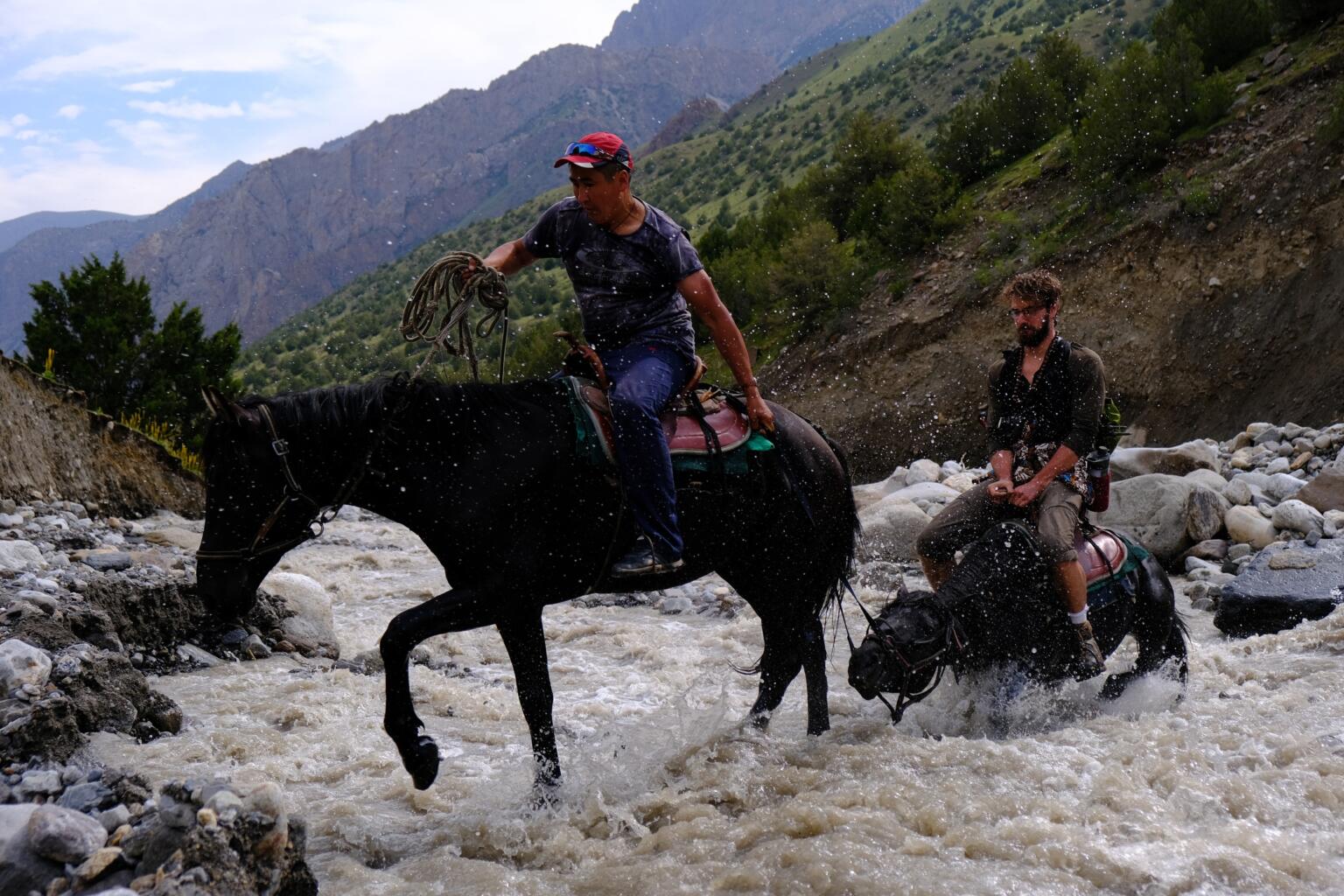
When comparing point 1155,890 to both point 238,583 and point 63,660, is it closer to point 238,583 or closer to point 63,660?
point 238,583

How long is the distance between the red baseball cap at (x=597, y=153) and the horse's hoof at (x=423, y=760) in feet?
8.86

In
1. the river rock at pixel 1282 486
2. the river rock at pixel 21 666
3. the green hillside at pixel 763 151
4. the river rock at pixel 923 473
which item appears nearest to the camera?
the river rock at pixel 21 666

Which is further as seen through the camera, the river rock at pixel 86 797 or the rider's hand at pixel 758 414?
the rider's hand at pixel 758 414

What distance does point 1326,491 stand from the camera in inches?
376

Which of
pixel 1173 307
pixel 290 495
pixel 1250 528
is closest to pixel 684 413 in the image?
pixel 290 495

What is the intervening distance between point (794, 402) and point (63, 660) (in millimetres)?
16950

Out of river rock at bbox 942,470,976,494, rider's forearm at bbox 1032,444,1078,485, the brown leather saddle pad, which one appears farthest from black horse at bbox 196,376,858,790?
river rock at bbox 942,470,976,494

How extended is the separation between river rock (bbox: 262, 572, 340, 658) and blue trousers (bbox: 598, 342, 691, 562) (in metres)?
4.22

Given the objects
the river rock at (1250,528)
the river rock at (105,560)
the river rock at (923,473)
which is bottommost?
the river rock at (923,473)

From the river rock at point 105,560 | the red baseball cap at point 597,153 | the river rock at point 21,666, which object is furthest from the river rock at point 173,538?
the red baseball cap at point 597,153

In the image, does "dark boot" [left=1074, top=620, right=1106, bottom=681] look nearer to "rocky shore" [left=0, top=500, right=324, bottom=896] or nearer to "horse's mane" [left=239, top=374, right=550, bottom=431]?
"horse's mane" [left=239, top=374, right=550, bottom=431]

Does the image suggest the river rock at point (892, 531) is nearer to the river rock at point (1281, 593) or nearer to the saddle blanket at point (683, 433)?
the river rock at point (1281, 593)

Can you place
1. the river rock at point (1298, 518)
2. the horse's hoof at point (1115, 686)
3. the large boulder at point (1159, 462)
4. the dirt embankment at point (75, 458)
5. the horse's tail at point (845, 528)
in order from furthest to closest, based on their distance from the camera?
the large boulder at point (1159, 462)
the dirt embankment at point (75, 458)
the river rock at point (1298, 518)
the horse's hoof at point (1115, 686)
the horse's tail at point (845, 528)

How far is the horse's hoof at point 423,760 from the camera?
4344 millimetres
